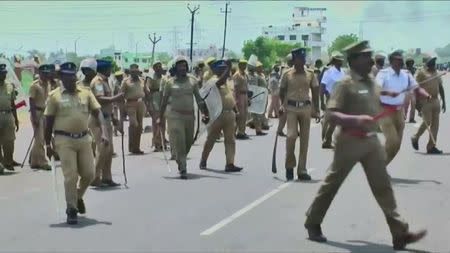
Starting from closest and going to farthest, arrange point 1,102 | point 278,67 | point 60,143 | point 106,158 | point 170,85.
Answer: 1. point 60,143
2. point 106,158
3. point 170,85
4. point 1,102
5. point 278,67

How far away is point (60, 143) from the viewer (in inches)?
329

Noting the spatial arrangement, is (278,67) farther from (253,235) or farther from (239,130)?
(253,235)

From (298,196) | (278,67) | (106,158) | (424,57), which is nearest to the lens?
(298,196)

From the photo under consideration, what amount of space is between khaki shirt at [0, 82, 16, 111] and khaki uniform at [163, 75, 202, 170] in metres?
3.01

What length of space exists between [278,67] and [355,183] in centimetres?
1675

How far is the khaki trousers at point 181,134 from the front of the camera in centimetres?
1201

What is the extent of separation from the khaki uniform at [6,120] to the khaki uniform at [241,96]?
22.0 feet

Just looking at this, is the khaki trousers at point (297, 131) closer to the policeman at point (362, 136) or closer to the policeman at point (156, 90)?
the policeman at point (362, 136)

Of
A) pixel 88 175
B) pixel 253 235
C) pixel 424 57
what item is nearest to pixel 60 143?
pixel 88 175

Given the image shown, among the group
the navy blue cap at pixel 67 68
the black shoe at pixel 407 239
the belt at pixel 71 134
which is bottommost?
the black shoe at pixel 407 239

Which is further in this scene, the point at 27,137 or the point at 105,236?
the point at 27,137

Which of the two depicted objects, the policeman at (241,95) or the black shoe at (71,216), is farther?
the policeman at (241,95)

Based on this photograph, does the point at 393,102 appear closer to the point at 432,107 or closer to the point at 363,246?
the point at 432,107

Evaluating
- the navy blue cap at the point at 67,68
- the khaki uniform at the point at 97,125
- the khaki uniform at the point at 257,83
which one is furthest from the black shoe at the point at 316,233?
the khaki uniform at the point at 257,83
